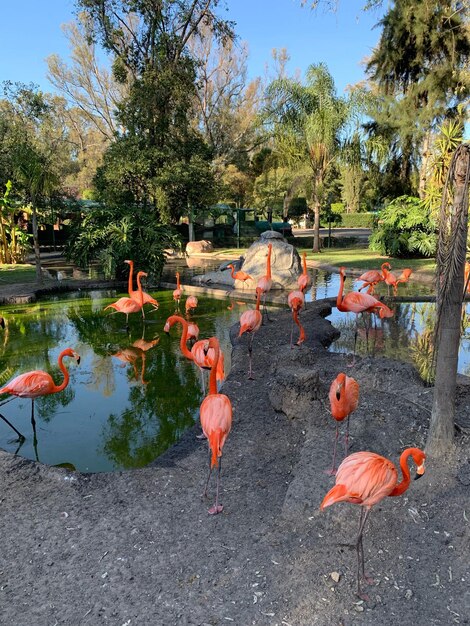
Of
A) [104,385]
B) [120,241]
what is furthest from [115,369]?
[120,241]

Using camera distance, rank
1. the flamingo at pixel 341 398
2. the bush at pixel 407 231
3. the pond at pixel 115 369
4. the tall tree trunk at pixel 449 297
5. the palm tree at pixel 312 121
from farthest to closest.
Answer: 1. the palm tree at pixel 312 121
2. the bush at pixel 407 231
3. the pond at pixel 115 369
4. the flamingo at pixel 341 398
5. the tall tree trunk at pixel 449 297

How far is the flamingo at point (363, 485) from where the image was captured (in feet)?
8.79

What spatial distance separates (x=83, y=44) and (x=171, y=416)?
3454 cm

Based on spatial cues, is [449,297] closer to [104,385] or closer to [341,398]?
[341,398]

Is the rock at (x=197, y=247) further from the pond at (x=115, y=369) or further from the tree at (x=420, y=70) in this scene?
the pond at (x=115, y=369)

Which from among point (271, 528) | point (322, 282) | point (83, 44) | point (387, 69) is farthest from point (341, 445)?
point (83, 44)

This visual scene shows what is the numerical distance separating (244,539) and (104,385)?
12.5 feet

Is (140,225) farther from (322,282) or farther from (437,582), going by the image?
(437,582)

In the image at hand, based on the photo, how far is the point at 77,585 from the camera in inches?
111

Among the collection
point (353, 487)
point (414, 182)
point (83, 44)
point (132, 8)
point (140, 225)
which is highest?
point (83, 44)

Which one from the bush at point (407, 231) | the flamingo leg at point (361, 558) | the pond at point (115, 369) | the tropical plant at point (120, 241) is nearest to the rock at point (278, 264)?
the pond at point (115, 369)

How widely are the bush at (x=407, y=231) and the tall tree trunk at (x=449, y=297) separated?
15.1m

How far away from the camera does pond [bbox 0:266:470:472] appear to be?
16.1 ft

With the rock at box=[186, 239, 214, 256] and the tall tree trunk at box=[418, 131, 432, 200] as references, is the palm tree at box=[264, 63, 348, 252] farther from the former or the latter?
the rock at box=[186, 239, 214, 256]
